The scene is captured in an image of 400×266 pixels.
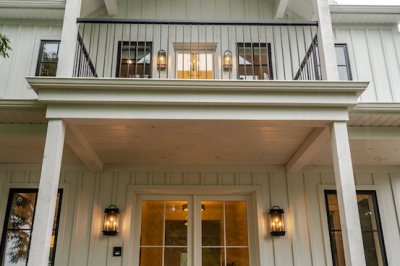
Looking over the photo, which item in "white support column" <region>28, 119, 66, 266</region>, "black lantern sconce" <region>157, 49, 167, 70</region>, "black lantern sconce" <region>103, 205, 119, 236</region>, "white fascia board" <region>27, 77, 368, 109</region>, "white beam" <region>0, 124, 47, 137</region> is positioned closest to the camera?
"white support column" <region>28, 119, 66, 266</region>

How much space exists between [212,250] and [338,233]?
5.88 feet

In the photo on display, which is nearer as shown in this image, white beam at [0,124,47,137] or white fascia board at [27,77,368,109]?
white fascia board at [27,77,368,109]

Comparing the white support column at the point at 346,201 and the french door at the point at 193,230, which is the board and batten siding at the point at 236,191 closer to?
the french door at the point at 193,230

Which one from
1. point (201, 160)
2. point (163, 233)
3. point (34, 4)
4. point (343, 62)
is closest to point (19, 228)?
point (163, 233)

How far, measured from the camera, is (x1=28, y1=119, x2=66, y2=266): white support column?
10.9 ft

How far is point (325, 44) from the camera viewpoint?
4129mm

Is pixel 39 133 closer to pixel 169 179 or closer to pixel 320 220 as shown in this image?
pixel 169 179

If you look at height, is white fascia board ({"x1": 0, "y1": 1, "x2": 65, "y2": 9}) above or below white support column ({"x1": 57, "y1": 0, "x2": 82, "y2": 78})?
above

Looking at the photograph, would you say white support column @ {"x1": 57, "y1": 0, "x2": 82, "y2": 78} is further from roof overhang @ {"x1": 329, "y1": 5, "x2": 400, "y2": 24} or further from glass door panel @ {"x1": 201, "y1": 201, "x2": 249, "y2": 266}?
roof overhang @ {"x1": 329, "y1": 5, "x2": 400, "y2": 24}

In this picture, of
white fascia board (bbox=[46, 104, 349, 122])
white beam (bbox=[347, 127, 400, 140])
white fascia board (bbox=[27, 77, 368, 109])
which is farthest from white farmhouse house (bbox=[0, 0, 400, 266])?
white fascia board (bbox=[27, 77, 368, 109])

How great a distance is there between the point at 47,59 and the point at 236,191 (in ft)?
11.3

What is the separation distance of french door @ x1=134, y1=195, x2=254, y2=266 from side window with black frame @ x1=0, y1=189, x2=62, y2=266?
3.75ft

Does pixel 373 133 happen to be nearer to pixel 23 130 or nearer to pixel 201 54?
pixel 201 54

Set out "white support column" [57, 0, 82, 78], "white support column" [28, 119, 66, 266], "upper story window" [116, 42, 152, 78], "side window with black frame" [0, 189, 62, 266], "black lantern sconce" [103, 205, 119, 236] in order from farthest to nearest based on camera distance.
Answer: "upper story window" [116, 42, 152, 78] < "side window with black frame" [0, 189, 62, 266] < "black lantern sconce" [103, 205, 119, 236] < "white support column" [57, 0, 82, 78] < "white support column" [28, 119, 66, 266]
